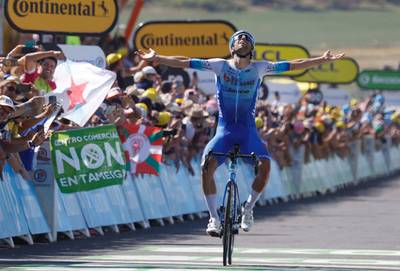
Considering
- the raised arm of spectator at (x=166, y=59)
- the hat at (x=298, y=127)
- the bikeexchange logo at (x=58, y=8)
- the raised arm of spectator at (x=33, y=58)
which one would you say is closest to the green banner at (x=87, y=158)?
the raised arm of spectator at (x=33, y=58)

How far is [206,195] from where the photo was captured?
648 inches

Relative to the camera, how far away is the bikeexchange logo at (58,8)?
72.8ft

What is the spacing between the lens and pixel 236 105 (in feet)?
53.8

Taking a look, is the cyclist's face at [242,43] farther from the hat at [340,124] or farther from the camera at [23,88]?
the hat at [340,124]

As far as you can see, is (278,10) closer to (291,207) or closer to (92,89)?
(291,207)

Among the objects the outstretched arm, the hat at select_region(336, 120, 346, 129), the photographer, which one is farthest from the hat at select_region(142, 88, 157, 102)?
the hat at select_region(336, 120, 346, 129)

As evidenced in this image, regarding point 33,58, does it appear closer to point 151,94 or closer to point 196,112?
point 151,94

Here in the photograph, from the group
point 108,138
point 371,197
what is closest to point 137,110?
point 108,138

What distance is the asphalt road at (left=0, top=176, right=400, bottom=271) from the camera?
625 inches

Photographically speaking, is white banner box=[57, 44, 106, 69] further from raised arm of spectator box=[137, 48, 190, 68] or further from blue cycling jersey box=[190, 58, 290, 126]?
blue cycling jersey box=[190, 58, 290, 126]

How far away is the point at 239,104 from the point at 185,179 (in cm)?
818

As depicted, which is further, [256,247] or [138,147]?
[138,147]

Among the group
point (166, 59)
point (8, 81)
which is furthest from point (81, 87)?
point (166, 59)

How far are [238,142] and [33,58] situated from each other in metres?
4.03
